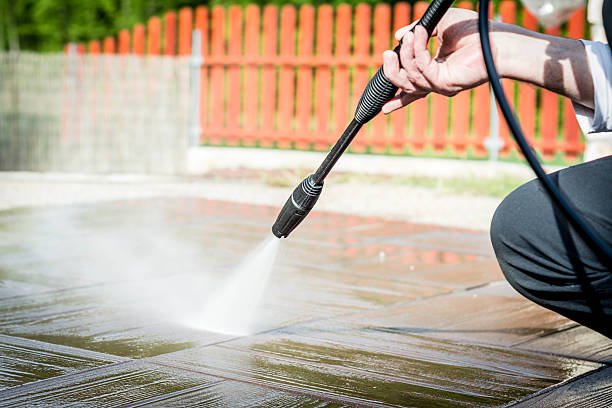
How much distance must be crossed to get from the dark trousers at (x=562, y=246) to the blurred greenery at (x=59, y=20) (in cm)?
1847

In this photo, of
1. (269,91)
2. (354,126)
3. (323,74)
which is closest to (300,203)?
(354,126)

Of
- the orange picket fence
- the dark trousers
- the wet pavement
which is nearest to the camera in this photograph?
the dark trousers

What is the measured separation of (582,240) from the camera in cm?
194

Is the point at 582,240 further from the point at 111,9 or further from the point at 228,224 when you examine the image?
the point at 111,9

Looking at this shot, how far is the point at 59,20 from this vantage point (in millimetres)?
21297

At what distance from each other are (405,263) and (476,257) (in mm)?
497

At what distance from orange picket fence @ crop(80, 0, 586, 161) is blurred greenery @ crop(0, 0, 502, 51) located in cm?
793

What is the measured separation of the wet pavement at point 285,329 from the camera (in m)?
2.77

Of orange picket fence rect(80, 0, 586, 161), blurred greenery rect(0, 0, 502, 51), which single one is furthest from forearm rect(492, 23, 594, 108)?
blurred greenery rect(0, 0, 502, 51)

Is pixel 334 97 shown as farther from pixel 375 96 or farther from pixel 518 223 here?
pixel 518 223

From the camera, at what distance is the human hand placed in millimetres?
2170

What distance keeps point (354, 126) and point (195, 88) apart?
396 inches

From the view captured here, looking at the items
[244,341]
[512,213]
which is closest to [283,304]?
[244,341]

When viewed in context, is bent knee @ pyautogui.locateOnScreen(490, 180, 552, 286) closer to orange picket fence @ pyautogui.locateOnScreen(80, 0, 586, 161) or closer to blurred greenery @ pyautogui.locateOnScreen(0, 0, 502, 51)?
orange picket fence @ pyautogui.locateOnScreen(80, 0, 586, 161)
